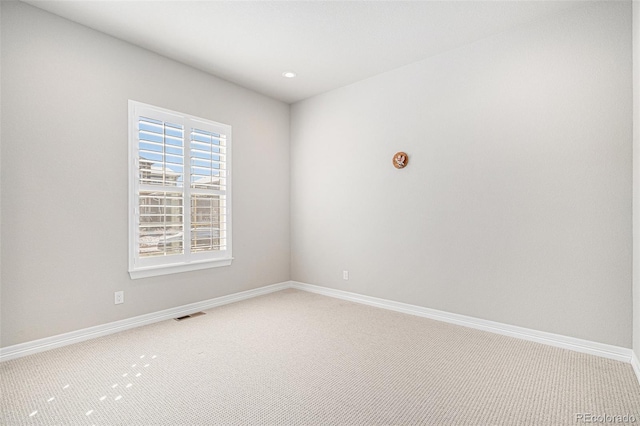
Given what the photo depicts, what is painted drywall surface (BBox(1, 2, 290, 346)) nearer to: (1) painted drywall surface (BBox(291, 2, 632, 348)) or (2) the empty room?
(2) the empty room

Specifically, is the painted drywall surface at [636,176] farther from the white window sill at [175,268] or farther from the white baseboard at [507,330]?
the white window sill at [175,268]

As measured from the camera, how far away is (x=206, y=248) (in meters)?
3.83

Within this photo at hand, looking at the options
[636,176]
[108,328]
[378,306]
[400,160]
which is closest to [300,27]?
[400,160]

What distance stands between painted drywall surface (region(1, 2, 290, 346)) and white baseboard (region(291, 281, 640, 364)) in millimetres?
2051

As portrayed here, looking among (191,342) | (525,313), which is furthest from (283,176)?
(525,313)

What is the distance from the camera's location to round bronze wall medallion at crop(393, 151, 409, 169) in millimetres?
3674

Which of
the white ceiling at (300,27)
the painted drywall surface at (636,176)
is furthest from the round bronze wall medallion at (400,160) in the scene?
the painted drywall surface at (636,176)

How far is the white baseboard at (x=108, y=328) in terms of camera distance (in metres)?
2.55

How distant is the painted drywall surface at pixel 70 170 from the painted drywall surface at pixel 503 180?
6.87 feet

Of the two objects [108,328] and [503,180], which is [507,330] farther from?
[108,328]

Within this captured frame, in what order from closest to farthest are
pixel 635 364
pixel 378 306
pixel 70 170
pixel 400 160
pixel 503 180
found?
pixel 635 364 < pixel 70 170 < pixel 503 180 < pixel 400 160 < pixel 378 306

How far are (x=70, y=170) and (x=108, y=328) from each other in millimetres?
1478

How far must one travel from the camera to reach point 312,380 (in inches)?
85.7

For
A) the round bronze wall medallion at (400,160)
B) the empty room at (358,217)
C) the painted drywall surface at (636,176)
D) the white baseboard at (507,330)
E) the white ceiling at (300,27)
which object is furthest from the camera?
the round bronze wall medallion at (400,160)
